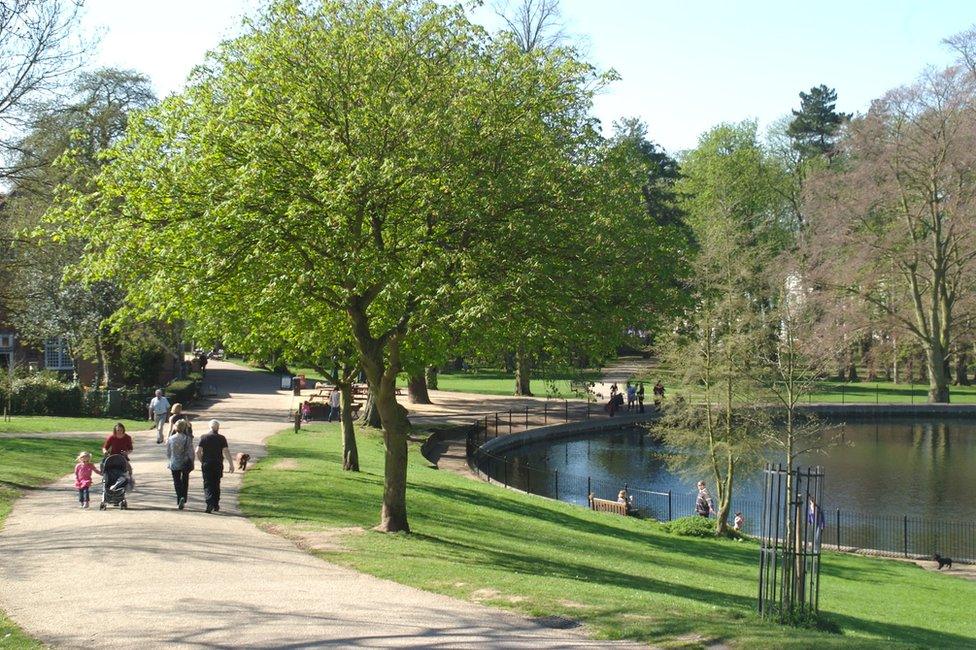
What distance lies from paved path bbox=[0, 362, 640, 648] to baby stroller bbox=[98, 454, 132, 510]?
18.0 inches

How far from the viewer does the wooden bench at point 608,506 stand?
98.2 ft

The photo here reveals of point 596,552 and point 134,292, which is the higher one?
point 134,292

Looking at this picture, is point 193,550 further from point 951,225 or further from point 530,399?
point 951,225

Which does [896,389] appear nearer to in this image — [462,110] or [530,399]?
[530,399]

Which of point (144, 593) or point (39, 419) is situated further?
point (39, 419)

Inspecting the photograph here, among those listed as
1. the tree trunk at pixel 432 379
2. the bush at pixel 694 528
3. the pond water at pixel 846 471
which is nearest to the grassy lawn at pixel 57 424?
the pond water at pixel 846 471

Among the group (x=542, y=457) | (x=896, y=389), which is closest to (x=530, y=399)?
(x=542, y=457)

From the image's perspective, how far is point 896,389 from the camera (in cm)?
7225

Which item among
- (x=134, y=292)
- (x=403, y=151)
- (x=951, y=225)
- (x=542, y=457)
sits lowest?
(x=542, y=457)

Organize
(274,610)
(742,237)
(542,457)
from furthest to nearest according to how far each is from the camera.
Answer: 1. (542,457)
2. (742,237)
3. (274,610)

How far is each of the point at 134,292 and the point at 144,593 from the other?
6.50 m

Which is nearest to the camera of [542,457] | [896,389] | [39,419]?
[39,419]

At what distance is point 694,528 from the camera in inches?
1053

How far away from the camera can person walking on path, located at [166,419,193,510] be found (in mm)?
17609
